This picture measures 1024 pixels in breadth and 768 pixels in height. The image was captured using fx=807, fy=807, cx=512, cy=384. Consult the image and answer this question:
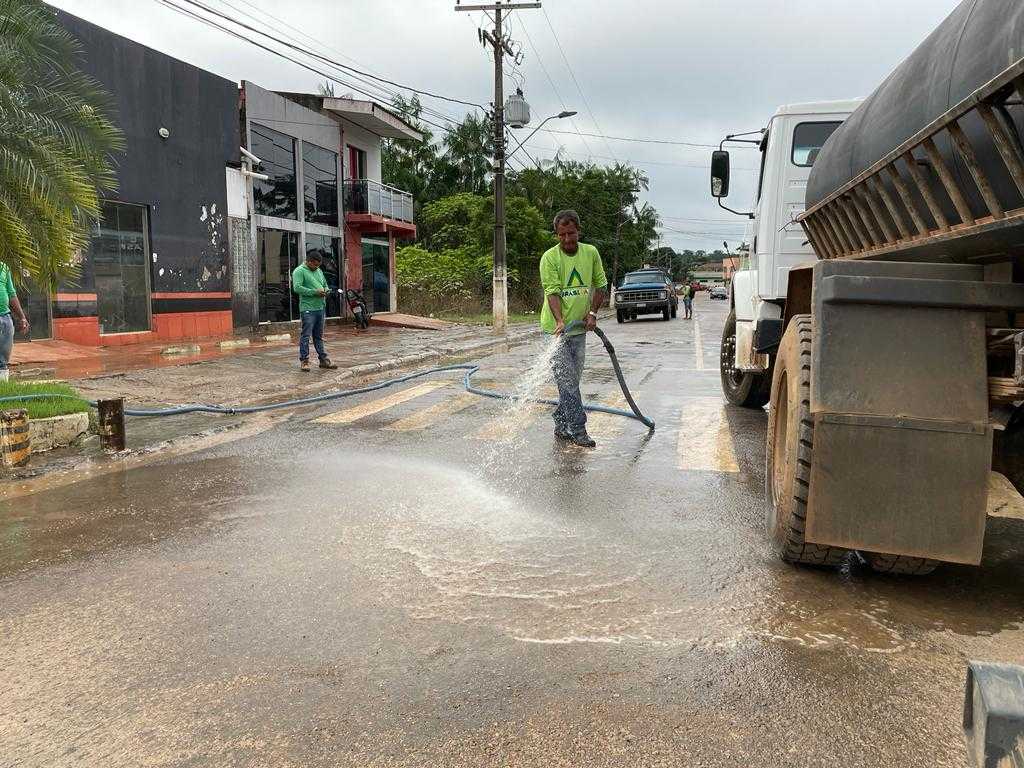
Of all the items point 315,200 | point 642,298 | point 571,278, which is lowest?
point 642,298

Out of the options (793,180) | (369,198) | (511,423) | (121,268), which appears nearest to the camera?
(793,180)

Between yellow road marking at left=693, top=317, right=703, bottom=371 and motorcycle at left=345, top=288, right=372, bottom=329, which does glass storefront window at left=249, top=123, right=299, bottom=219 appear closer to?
motorcycle at left=345, top=288, right=372, bottom=329

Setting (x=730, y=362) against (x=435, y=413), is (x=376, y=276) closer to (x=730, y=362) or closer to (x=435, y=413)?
(x=435, y=413)

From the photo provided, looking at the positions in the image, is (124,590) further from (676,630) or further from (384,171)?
(384,171)

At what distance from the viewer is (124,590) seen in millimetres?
3725

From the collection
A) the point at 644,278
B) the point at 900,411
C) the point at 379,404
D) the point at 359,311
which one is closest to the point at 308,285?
the point at 379,404

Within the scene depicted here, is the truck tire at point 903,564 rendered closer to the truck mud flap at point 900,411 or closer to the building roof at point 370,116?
the truck mud flap at point 900,411

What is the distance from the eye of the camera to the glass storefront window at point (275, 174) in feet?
69.7

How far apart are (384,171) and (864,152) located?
169ft

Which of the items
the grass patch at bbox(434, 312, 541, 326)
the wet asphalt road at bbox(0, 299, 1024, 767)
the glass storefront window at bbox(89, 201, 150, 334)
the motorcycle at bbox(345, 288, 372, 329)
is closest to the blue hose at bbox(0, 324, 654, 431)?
the wet asphalt road at bbox(0, 299, 1024, 767)

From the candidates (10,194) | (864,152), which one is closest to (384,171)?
(10,194)

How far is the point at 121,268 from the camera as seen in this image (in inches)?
635

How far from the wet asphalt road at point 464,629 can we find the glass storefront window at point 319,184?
64.1 ft

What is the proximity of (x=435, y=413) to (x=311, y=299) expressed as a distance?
435cm
